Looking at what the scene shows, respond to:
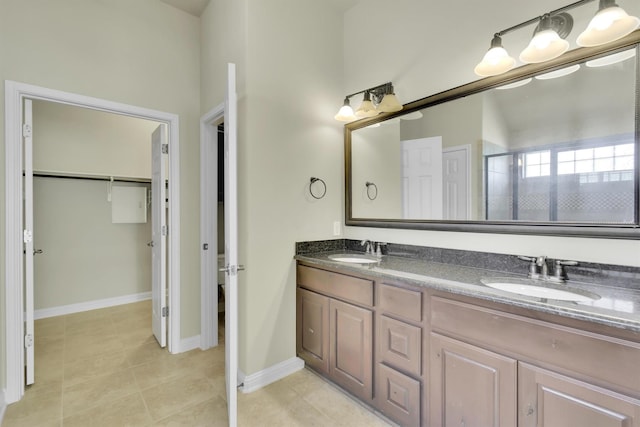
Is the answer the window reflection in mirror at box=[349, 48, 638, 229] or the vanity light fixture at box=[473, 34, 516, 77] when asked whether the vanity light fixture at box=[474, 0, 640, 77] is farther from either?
the window reflection in mirror at box=[349, 48, 638, 229]

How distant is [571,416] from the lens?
3.49 ft

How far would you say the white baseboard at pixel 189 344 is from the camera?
104 inches

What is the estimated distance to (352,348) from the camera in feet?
6.22

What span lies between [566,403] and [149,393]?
7.78ft

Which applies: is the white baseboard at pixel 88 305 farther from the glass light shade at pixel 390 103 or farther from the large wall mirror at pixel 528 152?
the glass light shade at pixel 390 103

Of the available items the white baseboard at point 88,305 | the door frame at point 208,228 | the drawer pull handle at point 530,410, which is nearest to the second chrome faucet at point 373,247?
the drawer pull handle at point 530,410

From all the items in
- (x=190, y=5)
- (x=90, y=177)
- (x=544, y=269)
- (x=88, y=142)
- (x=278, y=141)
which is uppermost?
(x=190, y=5)

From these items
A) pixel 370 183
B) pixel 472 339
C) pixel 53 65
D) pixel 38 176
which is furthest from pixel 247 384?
pixel 38 176

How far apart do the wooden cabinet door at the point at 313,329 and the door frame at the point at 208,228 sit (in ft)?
3.01

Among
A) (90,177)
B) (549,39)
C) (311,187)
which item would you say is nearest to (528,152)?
(549,39)

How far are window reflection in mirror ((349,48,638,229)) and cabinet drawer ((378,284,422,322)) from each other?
26.2 inches

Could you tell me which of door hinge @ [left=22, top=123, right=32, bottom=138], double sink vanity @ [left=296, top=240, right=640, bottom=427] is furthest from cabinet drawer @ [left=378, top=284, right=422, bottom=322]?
door hinge @ [left=22, top=123, right=32, bottom=138]

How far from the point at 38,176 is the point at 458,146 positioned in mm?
4278

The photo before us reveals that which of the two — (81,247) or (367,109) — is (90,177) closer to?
(81,247)
